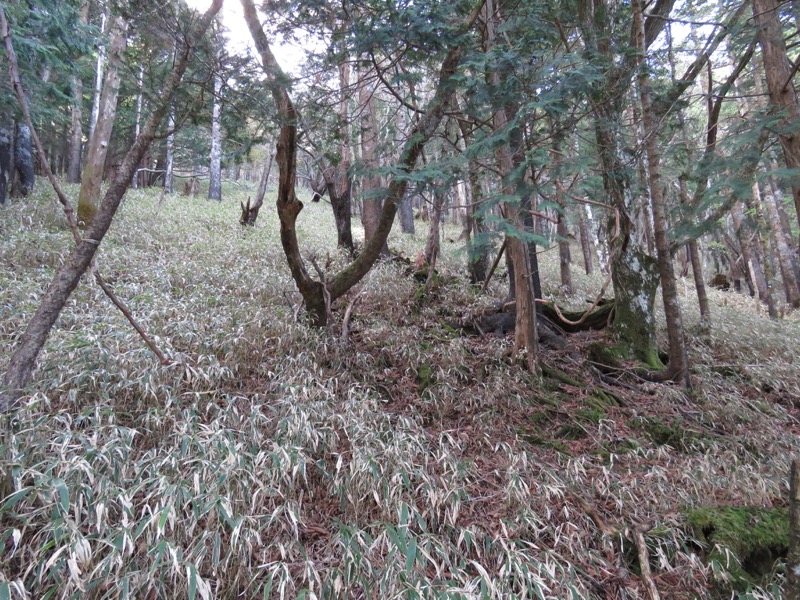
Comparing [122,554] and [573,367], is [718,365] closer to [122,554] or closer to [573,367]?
[573,367]

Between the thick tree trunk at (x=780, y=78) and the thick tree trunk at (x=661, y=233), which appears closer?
the thick tree trunk at (x=780, y=78)

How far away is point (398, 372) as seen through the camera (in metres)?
5.00

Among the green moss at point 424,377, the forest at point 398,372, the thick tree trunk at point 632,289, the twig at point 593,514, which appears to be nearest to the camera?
the forest at point 398,372

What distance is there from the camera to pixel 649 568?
8.08ft

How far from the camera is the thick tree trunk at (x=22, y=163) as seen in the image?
9.01 meters

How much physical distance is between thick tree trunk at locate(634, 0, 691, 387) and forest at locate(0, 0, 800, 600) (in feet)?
0.12

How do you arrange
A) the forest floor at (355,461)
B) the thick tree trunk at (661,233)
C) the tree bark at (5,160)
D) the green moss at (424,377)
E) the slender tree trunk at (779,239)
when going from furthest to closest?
the slender tree trunk at (779,239)
the tree bark at (5,160)
the thick tree trunk at (661,233)
the green moss at (424,377)
the forest floor at (355,461)

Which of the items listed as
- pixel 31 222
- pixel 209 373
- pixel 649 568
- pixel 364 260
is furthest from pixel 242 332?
pixel 31 222

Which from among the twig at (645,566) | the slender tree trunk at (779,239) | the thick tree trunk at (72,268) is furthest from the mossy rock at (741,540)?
the slender tree trunk at (779,239)

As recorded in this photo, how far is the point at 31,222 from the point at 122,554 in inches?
306

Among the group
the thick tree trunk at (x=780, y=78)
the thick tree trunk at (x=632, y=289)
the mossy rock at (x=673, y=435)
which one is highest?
the thick tree trunk at (x=780, y=78)

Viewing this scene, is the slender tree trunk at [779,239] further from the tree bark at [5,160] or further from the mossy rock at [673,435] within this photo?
the tree bark at [5,160]

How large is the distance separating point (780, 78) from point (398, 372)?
197 inches

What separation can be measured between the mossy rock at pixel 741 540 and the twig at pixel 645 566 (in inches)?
14.1
